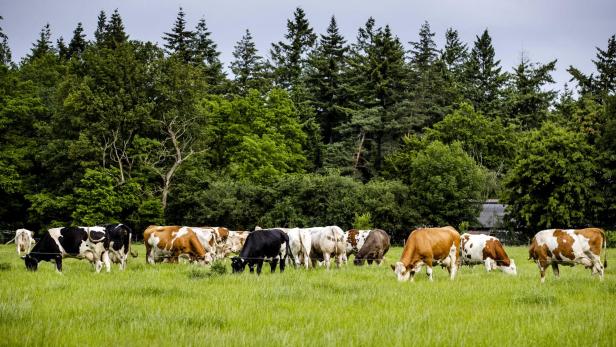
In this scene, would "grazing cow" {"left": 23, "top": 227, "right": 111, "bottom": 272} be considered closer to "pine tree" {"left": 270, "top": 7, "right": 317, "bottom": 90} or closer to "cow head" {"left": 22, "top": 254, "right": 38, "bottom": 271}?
"cow head" {"left": 22, "top": 254, "right": 38, "bottom": 271}

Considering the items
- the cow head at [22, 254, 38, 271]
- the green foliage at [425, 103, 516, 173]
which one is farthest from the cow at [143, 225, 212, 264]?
the green foliage at [425, 103, 516, 173]

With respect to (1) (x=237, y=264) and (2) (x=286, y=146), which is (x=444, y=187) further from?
(1) (x=237, y=264)

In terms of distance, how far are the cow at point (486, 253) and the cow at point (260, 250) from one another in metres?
7.56

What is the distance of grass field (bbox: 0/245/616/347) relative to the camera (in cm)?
712

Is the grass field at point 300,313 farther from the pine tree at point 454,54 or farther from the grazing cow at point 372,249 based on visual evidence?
the pine tree at point 454,54

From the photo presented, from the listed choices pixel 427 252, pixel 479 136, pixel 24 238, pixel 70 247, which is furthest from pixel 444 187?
pixel 70 247

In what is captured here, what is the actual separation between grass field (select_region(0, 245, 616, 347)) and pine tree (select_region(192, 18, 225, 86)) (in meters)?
59.5

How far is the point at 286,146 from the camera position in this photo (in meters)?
61.4

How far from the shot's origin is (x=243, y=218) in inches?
1998

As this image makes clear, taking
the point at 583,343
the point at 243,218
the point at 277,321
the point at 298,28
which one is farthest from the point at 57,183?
the point at 583,343

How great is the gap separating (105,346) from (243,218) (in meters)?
44.3

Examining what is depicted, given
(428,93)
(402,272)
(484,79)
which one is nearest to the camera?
(402,272)

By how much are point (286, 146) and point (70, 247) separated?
44.0 m

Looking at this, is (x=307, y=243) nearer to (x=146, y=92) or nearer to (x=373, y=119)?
(x=146, y=92)
